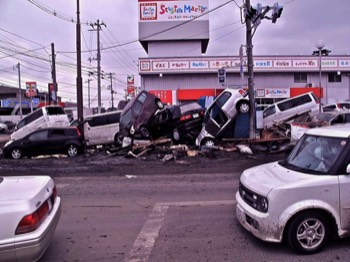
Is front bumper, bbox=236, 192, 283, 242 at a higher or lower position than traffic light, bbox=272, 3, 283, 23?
lower

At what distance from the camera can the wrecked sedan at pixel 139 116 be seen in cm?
1731

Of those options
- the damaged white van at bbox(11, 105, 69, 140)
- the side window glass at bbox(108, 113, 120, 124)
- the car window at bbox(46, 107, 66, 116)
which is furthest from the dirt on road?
the car window at bbox(46, 107, 66, 116)

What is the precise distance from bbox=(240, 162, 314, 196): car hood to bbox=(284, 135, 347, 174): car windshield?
0.62 feet

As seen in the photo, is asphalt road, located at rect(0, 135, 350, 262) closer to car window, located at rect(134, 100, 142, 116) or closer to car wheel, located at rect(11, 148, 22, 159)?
car wheel, located at rect(11, 148, 22, 159)

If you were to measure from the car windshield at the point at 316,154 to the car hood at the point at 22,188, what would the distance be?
11.0 feet

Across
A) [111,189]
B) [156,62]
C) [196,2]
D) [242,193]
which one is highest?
[196,2]

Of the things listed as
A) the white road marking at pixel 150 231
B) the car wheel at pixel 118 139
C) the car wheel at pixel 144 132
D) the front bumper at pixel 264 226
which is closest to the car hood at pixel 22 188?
the white road marking at pixel 150 231

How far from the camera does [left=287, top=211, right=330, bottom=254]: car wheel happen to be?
436cm

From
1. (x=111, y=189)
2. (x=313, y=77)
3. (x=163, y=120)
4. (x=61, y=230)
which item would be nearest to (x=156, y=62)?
(x=313, y=77)

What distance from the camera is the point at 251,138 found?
16578 mm

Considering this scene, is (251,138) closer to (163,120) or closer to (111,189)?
(163,120)

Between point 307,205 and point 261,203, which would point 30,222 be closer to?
point 261,203

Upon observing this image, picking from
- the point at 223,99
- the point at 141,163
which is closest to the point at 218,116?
the point at 223,99

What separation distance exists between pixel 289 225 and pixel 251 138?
1242 cm
